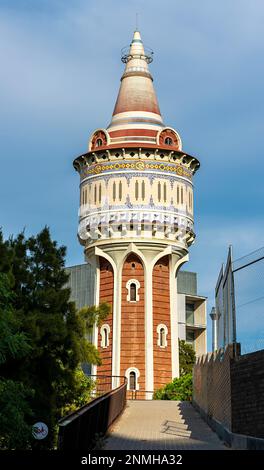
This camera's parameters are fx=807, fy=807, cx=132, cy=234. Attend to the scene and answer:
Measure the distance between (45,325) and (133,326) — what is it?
25904 mm

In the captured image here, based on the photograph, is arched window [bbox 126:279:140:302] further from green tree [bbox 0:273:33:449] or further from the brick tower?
green tree [bbox 0:273:33:449]

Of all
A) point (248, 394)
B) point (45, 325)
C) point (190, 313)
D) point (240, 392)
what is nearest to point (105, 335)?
point (45, 325)

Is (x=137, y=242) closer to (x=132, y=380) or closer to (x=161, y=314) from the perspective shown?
(x=161, y=314)

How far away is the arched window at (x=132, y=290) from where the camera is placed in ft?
162

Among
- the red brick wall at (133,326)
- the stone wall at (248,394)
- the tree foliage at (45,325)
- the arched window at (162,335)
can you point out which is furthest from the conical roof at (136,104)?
the stone wall at (248,394)

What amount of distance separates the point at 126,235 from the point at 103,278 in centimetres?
350

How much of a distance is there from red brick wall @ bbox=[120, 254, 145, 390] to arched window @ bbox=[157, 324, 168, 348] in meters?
1.16

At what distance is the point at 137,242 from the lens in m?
48.9

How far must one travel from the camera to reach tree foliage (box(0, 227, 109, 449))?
22.2m

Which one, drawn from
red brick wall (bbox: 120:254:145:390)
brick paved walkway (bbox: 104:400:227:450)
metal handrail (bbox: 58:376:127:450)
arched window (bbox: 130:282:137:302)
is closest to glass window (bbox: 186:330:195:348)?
arched window (bbox: 130:282:137:302)

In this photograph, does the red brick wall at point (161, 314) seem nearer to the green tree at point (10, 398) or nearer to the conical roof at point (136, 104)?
the conical roof at point (136, 104)
